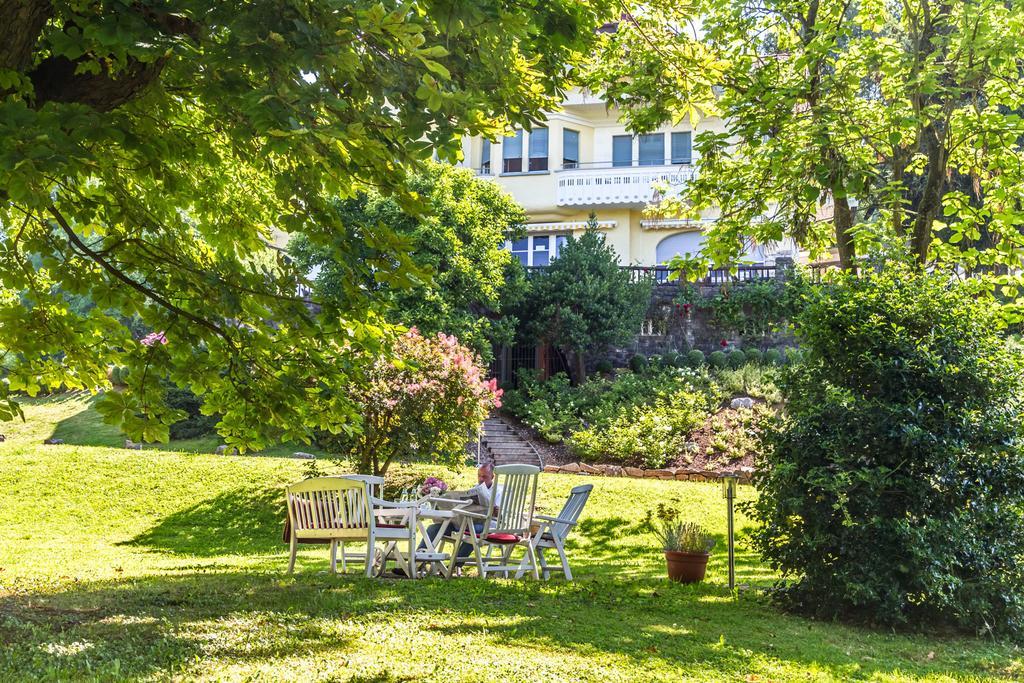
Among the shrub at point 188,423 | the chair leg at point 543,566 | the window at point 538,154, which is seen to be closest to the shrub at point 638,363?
the window at point 538,154

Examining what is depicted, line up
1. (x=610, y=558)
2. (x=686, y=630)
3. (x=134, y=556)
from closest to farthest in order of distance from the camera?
1. (x=686, y=630)
2. (x=134, y=556)
3. (x=610, y=558)

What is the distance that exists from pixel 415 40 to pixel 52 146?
1.79 metres

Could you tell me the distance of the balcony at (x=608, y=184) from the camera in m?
30.4

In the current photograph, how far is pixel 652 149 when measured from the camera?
31.9 metres

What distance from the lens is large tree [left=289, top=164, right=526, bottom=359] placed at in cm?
2219

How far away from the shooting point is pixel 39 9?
16.0 ft

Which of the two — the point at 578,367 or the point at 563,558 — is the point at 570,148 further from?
the point at 563,558

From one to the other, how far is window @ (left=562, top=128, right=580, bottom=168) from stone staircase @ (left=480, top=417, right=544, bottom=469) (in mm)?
12545

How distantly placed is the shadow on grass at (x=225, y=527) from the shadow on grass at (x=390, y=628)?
458 cm

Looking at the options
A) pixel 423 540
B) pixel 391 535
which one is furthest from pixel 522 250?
pixel 391 535

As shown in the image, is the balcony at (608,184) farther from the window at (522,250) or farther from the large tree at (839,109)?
the large tree at (839,109)

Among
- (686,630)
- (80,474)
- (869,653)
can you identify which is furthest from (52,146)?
(80,474)

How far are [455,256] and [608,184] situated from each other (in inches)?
378

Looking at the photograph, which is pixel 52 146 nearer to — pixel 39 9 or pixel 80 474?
pixel 39 9
